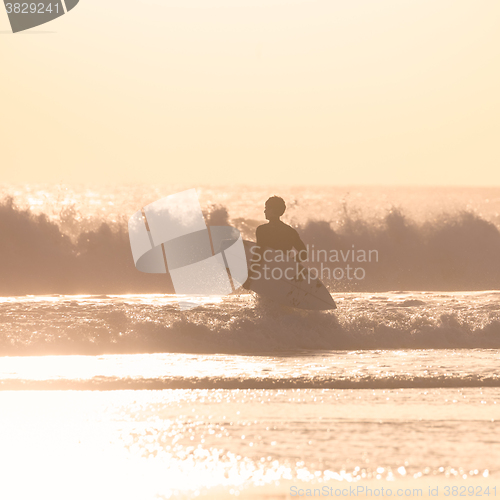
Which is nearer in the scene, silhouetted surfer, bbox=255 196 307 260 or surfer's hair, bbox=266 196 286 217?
surfer's hair, bbox=266 196 286 217

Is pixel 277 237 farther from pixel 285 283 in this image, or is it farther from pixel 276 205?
pixel 285 283

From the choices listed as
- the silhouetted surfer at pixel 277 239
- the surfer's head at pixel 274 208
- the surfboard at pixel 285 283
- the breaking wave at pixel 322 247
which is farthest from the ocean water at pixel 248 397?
the breaking wave at pixel 322 247

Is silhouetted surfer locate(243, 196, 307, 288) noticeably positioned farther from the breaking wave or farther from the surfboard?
the breaking wave

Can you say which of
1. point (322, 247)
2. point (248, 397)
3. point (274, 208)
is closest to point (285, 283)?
point (274, 208)

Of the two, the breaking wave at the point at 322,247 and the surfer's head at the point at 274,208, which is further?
the breaking wave at the point at 322,247

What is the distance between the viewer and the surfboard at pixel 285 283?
1114 cm

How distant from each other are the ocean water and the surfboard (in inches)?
9.6

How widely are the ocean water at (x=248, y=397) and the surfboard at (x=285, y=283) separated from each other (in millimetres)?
243

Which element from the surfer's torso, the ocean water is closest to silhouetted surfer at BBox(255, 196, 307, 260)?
the surfer's torso

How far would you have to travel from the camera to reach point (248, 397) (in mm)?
6891

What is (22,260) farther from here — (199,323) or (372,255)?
(199,323)

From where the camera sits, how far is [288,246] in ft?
38.0

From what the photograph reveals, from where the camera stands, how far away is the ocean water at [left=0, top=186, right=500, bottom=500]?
4.55m

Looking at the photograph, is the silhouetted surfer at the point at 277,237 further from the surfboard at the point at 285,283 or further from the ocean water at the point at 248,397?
the ocean water at the point at 248,397
